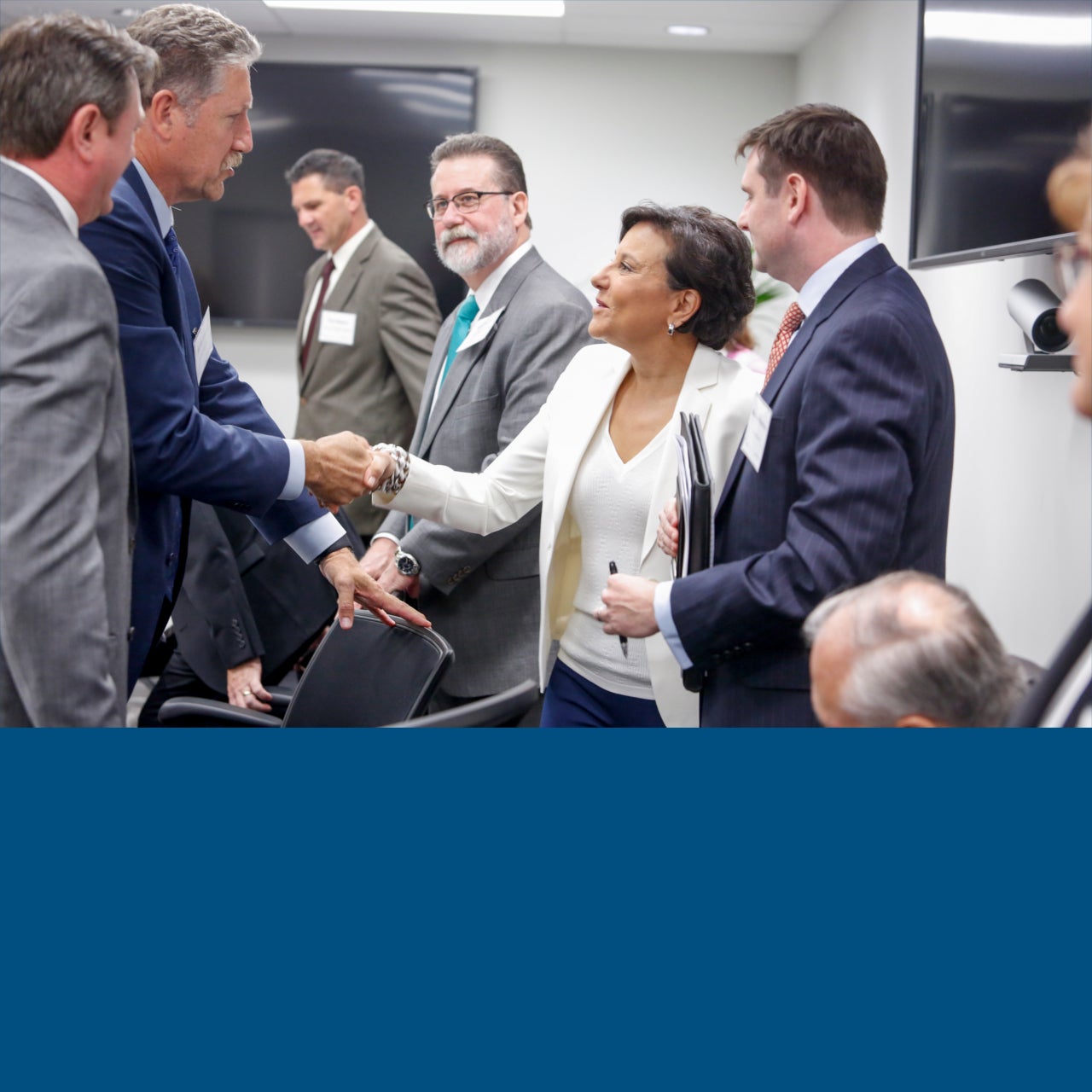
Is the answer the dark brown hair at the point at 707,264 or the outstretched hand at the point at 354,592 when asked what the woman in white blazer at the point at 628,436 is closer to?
the dark brown hair at the point at 707,264

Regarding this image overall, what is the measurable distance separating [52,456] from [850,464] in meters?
0.89

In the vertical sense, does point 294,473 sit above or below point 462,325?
below

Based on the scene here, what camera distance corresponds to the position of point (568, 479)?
6.57ft

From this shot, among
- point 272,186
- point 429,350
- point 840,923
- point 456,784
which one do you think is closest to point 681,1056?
point 840,923

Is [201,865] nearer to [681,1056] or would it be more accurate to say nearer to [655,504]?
[681,1056]

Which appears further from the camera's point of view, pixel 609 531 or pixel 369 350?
pixel 369 350

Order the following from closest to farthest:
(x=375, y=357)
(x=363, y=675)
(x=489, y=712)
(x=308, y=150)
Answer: (x=489, y=712), (x=363, y=675), (x=375, y=357), (x=308, y=150)

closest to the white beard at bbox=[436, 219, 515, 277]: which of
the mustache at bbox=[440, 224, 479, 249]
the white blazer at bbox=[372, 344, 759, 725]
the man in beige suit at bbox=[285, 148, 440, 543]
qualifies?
the mustache at bbox=[440, 224, 479, 249]

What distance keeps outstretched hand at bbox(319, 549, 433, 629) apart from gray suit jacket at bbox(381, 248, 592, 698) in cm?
46

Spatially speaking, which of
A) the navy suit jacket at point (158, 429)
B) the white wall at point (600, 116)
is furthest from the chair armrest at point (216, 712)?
the white wall at point (600, 116)

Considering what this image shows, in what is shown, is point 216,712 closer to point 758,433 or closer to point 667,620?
point 667,620

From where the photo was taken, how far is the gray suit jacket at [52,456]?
107cm

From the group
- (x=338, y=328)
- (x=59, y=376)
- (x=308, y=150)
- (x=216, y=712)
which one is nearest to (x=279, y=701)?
(x=216, y=712)

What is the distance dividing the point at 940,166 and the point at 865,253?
1.56 meters
